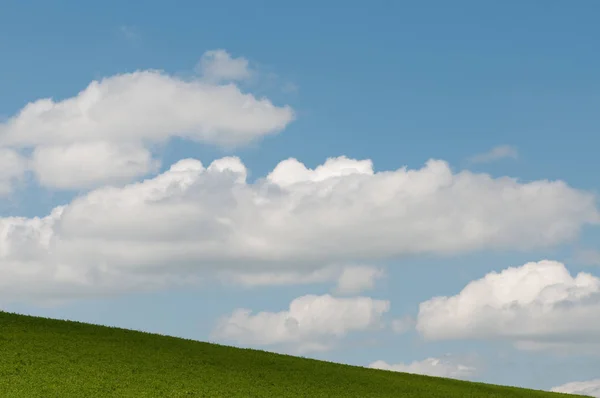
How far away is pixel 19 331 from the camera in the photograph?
46594mm

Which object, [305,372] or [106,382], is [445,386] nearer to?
[305,372]

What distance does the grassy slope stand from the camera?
36.8m

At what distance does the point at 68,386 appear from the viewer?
35844 mm

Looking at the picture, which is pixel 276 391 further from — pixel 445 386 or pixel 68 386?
pixel 445 386

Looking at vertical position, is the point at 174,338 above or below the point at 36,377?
above

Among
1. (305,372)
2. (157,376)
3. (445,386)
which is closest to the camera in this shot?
(157,376)

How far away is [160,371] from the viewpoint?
Result: 4072 cm

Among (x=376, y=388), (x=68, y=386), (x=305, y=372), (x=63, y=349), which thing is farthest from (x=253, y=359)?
(x=68, y=386)

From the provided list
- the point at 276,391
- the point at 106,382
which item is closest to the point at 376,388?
the point at 276,391

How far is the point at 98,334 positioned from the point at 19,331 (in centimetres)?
459

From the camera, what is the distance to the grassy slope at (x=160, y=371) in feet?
121

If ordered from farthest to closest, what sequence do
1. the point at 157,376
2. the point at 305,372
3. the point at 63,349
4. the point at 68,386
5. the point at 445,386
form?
1. the point at 445,386
2. the point at 305,372
3. the point at 63,349
4. the point at 157,376
5. the point at 68,386

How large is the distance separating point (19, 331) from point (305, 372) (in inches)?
651

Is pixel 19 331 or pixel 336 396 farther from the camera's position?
pixel 19 331
